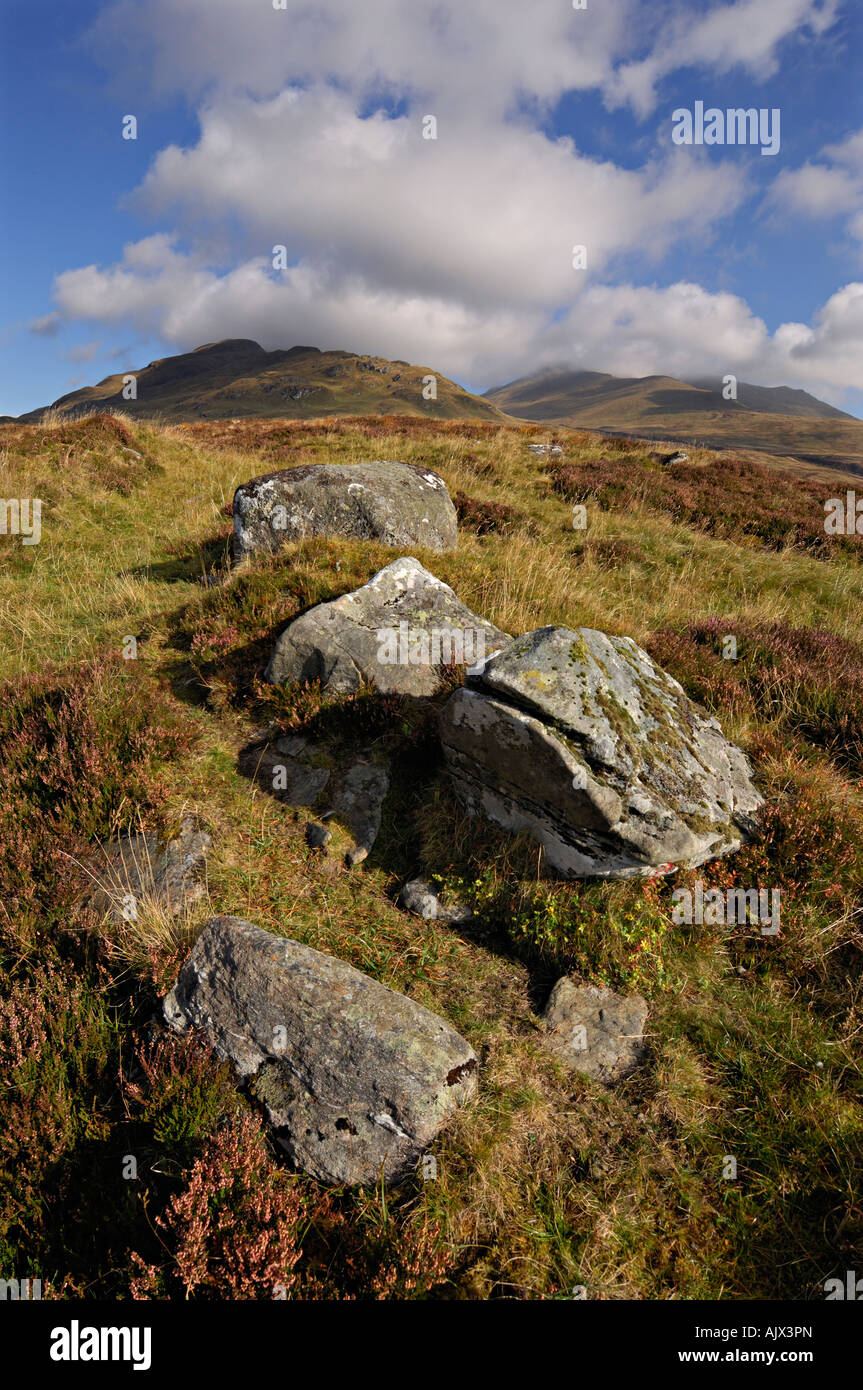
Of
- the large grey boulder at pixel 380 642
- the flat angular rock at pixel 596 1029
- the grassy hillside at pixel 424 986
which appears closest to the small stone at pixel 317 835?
the grassy hillside at pixel 424 986

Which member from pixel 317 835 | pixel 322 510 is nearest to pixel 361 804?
pixel 317 835

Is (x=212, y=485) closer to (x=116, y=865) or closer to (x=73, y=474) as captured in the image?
(x=73, y=474)

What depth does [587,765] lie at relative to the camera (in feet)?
15.7

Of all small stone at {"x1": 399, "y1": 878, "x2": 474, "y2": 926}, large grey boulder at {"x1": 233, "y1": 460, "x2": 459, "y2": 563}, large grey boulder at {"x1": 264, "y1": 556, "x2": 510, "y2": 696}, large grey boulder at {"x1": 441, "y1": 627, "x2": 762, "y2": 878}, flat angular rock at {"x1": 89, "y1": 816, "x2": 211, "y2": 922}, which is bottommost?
small stone at {"x1": 399, "y1": 878, "x2": 474, "y2": 926}

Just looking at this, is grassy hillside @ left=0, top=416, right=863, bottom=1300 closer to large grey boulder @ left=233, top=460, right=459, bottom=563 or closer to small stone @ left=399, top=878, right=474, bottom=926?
small stone @ left=399, top=878, right=474, bottom=926

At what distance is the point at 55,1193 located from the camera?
133 inches

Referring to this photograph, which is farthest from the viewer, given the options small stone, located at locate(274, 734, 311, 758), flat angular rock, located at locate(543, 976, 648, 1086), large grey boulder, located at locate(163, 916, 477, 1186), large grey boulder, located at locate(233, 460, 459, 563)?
large grey boulder, located at locate(233, 460, 459, 563)

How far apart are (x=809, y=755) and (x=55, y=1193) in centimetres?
751

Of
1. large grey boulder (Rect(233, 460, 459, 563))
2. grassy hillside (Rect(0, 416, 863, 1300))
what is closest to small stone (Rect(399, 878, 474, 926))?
grassy hillside (Rect(0, 416, 863, 1300))

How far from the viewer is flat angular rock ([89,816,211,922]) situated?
465 centimetres

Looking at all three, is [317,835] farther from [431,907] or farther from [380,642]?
[380,642]

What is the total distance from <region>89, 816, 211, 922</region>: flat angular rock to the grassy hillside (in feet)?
0.50

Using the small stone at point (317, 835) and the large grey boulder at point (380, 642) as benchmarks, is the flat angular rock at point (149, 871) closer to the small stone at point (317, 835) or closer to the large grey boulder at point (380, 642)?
the small stone at point (317, 835)

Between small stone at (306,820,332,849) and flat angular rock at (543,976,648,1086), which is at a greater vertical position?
small stone at (306,820,332,849)
